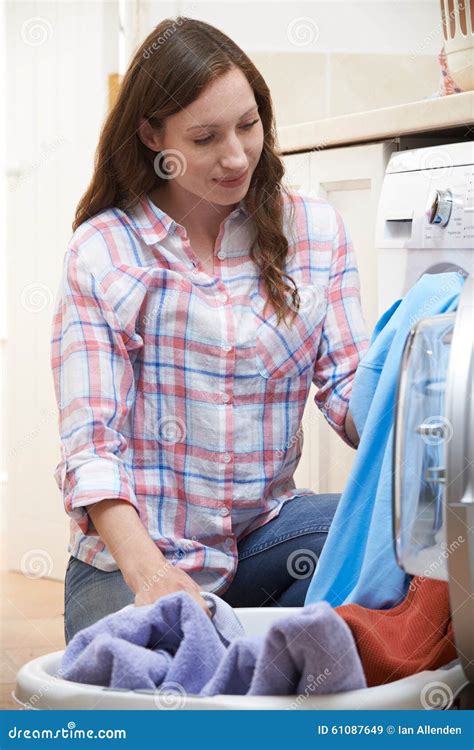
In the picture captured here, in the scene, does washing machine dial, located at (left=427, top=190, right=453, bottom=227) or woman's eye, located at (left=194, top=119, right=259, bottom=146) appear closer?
woman's eye, located at (left=194, top=119, right=259, bottom=146)

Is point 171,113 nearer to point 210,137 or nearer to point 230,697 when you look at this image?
point 210,137

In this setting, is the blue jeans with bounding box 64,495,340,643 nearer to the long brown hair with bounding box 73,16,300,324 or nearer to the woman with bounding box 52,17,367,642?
the woman with bounding box 52,17,367,642

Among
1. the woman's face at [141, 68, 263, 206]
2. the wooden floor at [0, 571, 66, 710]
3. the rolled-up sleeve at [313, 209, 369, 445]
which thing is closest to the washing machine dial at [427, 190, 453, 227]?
the rolled-up sleeve at [313, 209, 369, 445]

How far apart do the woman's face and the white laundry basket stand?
65 cm

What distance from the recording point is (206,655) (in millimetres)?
871

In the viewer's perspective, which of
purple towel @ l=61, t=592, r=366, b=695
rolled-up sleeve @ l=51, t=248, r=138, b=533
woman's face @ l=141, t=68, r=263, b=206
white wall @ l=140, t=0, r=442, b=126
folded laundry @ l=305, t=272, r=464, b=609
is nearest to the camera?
purple towel @ l=61, t=592, r=366, b=695

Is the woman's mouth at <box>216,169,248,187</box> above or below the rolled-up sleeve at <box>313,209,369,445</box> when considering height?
above

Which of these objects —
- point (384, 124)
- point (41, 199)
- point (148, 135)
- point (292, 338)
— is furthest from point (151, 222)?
point (41, 199)

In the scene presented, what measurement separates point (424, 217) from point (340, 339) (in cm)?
37

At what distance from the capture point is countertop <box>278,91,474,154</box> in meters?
1.66

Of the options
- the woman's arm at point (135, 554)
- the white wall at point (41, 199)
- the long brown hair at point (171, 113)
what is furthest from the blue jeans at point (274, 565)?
the white wall at point (41, 199)

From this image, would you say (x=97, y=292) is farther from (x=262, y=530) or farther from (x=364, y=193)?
(x=364, y=193)

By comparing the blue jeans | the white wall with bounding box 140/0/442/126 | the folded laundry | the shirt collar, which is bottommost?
the blue jeans

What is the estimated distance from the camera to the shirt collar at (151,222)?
4.43 ft
